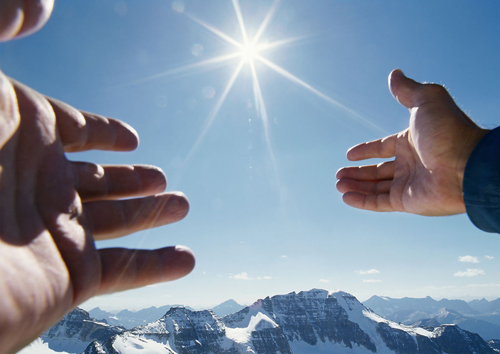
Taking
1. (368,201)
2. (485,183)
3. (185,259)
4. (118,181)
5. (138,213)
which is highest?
(368,201)

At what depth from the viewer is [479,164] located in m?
4.73

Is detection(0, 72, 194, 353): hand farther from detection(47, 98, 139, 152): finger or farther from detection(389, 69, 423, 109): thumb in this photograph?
detection(389, 69, 423, 109): thumb

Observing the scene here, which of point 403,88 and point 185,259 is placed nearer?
point 185,259

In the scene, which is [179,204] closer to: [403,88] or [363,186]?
[363,186]

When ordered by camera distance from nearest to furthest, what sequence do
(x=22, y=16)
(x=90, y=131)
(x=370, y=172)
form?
(x=22, y=16)
(x=90, y=131)
(x=370, y=172)

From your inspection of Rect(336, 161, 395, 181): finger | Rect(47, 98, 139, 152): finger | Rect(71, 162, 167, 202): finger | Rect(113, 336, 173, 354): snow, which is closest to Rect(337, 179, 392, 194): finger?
Rect(336, 161, 395, 181): finger

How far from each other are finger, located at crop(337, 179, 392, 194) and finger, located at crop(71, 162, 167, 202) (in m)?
4.86

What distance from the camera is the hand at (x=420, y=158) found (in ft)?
18.4

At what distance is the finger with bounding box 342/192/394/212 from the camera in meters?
7.04

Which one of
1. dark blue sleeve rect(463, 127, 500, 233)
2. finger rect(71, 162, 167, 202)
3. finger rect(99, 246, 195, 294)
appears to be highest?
finger rect(71, 162, 167, 202)

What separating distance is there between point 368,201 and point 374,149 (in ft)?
4.67

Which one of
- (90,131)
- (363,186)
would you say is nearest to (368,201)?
(363,186)

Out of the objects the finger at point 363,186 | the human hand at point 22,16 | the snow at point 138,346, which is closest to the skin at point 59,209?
the human hand at point 22,16

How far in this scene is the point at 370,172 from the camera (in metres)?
7.73
